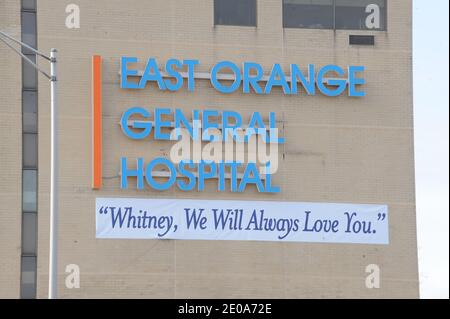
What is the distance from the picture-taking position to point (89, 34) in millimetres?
38500

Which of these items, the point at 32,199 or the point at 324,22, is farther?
the point at 324,22

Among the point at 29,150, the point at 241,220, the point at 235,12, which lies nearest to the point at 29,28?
the point at 29,150

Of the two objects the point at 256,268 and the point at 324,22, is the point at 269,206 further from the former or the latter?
the point at 324,22

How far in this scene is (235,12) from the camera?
3950cm

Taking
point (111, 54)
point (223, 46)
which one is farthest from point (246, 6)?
point (111, 54)

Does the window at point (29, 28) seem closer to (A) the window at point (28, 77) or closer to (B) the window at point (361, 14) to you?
(A) the window at point (28, 77)

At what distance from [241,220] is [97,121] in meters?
4.89

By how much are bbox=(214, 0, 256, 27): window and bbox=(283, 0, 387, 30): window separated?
0.98 metres

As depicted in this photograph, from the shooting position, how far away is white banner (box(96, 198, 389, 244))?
3797cm

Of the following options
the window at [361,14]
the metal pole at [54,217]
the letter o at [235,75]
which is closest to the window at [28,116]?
the letter o at [235,75]

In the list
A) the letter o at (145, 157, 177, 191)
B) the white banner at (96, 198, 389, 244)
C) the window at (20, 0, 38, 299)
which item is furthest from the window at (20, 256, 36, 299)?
the letter o at (145, 157, 177, 191)

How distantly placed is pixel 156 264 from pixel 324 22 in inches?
343

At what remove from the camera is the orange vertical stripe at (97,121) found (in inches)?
1486

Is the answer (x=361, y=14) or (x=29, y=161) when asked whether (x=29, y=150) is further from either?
(x=361, y=14)
